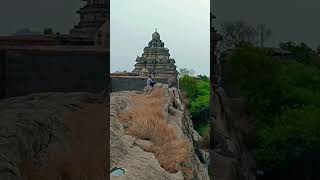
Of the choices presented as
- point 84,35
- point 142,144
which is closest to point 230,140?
point 142,144

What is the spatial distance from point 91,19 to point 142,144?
41.6 inches

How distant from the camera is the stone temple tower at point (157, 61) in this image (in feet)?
10.6

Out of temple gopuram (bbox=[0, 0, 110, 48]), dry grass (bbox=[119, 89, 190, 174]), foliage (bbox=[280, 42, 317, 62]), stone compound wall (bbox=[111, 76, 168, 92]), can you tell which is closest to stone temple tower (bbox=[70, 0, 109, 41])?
temple gopuram (bbox=[0, 0, 110, 48])

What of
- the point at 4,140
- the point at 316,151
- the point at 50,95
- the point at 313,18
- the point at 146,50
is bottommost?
the point at 316,151

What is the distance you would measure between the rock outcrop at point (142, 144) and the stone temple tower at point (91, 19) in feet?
1.72

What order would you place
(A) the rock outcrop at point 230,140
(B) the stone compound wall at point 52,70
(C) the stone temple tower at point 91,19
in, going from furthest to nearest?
(A) the rock outcrop at point 230,140, (C) the stone temple tower at point 91,19, (B) the stone compound wall at point 52,70

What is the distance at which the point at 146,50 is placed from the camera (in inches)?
131

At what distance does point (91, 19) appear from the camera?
134 inches

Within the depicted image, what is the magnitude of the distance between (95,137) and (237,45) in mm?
1486

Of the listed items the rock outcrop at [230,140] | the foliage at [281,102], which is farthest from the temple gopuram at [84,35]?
the foliage at [281,102]

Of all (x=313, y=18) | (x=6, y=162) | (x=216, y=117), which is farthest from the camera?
(x=313, y=18)

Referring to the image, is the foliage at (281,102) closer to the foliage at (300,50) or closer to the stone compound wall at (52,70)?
the foliage at (300,50)

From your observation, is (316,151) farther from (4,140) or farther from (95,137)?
(4,140)

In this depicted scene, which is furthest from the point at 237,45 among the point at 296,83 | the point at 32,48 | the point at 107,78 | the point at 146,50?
the point at 32,48
